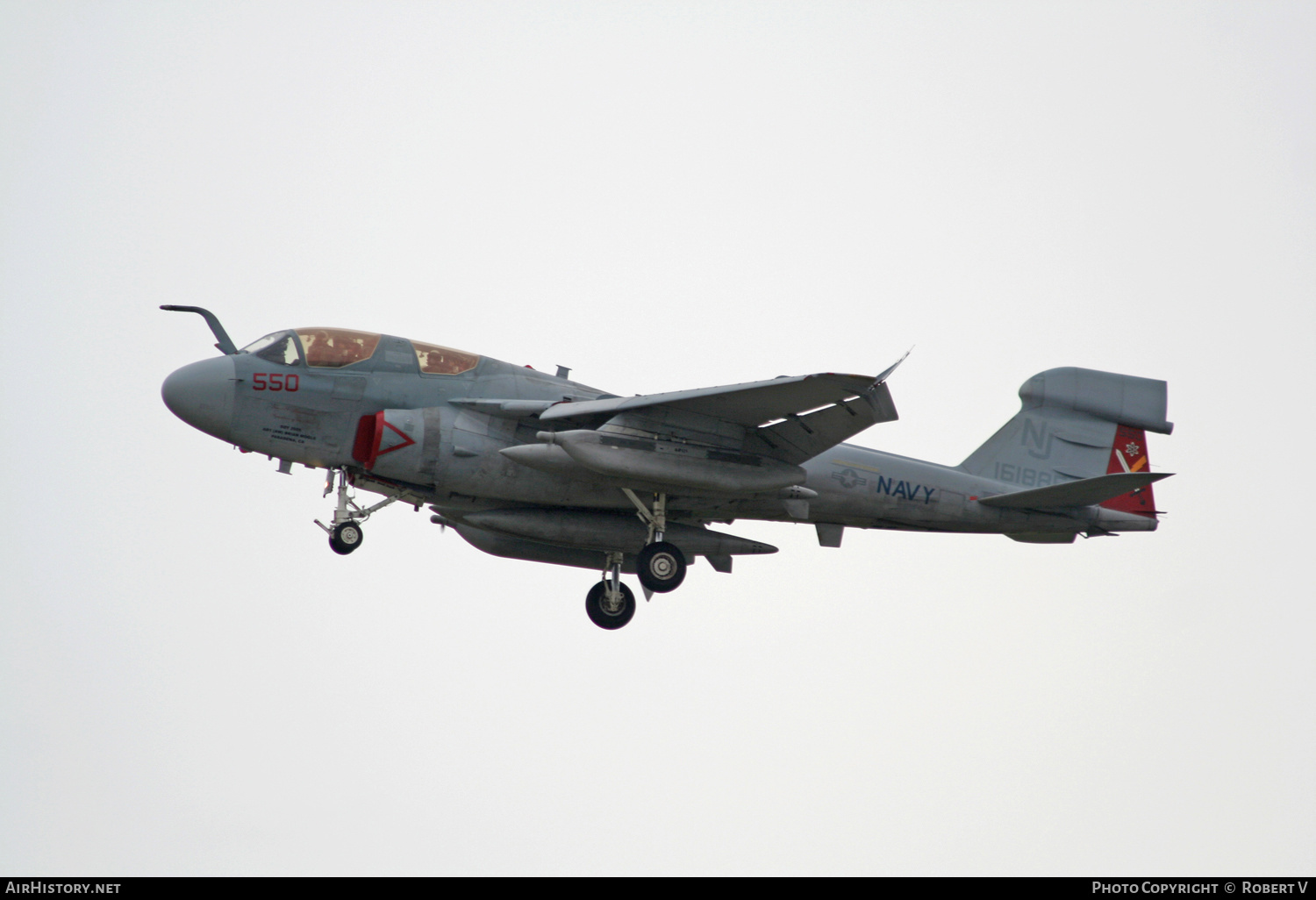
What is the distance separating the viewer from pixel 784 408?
15.8 meters

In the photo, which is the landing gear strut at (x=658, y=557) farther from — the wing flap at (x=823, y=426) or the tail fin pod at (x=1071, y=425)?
the tail fin pod at (x=1071, y=425)

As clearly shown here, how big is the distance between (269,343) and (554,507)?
4596mm

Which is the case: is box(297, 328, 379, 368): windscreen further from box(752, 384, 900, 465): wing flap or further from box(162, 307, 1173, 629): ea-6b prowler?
box(752, 384, 900, 465): wing flap

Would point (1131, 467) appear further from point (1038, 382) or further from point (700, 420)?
point (700, 420)

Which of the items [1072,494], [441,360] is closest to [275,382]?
[441,360]

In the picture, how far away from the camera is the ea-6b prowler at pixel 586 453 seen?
52.4 ft

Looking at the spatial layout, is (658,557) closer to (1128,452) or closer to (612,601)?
(612,601)

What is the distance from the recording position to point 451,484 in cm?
1645

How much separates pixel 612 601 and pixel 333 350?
18.9 ft

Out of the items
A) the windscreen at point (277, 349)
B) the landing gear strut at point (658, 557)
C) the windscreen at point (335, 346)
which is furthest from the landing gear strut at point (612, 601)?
the windscreen at point (277, 349)

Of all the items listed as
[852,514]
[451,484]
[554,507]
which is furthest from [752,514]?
[451,484]

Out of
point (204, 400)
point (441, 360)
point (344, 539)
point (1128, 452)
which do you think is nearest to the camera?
point (204, 400)

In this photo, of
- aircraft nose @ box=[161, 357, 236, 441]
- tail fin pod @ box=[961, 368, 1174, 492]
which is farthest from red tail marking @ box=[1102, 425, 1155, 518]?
aircraft nose @ box=[161, 357, 236, 441]

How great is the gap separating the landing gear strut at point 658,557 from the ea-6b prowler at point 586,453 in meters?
0.03
